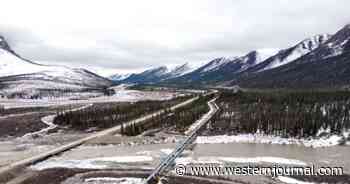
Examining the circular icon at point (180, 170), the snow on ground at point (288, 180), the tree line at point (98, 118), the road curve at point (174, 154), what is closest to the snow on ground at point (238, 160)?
the road curve at point (174, 154)

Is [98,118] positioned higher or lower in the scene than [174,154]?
higher

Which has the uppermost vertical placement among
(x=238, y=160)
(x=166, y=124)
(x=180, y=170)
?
(x=166, y=124)

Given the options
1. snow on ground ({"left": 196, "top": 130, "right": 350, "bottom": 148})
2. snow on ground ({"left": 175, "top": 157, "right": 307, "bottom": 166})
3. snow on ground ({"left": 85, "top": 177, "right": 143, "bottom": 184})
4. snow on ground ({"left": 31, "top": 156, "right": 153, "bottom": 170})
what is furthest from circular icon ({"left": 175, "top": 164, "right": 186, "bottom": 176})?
snow on ground ({"left": 196, "top": 130, "right": 350, "bottom": 148})

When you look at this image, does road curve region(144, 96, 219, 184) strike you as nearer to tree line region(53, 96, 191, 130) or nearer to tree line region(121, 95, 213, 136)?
tree line region(121, 95, 213, 136)

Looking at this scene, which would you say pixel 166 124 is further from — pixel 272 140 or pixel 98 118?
pixel 272 140

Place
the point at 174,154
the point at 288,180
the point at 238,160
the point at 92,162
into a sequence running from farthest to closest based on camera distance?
the point at 174,154 → the point at 92,162 → the point at 238,160 → the point at 288,180

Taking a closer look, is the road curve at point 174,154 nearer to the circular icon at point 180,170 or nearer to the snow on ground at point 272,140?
the circular icon at point 180,170

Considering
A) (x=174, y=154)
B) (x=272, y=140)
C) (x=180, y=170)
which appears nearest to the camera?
(x=180, y=170)

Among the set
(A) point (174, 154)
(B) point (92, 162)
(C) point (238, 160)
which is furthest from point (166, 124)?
(C) point (238, 160)
